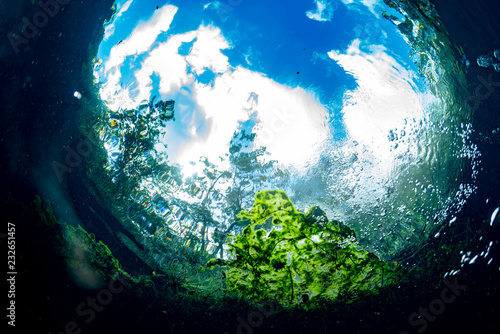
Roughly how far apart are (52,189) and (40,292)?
2.00 m

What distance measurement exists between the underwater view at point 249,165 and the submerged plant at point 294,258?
56 millimetres

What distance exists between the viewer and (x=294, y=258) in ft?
17.1

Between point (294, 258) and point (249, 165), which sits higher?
point (249, 165)

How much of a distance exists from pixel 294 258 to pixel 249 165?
2860 mm

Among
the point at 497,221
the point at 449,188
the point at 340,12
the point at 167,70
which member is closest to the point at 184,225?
the point at 167,70

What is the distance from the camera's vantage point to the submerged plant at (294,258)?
15.2 feet

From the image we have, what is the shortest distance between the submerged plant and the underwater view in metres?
0.06

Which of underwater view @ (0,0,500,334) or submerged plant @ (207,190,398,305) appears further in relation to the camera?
submerged plant @ (207,190,398,305)

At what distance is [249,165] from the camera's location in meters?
5.77

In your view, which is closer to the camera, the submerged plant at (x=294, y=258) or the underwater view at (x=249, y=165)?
the underwater view at (x=249, y=165)

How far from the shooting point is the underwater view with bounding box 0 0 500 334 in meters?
3.67

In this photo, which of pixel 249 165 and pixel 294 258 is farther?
pixel 249 165

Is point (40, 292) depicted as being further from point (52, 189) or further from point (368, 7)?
point (368, 7)

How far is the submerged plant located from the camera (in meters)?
4.62
